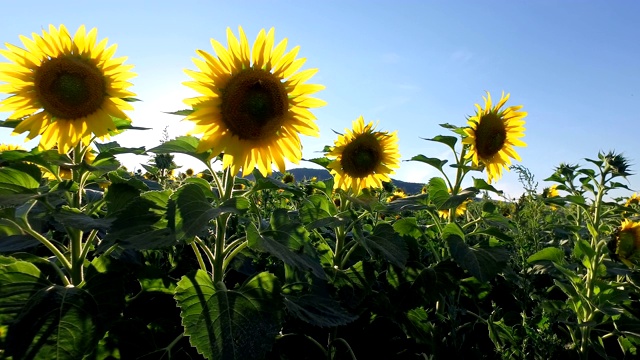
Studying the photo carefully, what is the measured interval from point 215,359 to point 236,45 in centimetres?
155

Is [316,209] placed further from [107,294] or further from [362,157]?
[107,294]

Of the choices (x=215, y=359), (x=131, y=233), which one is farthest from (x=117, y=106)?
(x=215, y=359)

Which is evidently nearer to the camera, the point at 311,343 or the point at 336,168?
the point at 311,343

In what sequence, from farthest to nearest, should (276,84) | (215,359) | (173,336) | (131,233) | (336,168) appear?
(336,168)
(276,84)
(173,336)
(131,233)
(215,359)

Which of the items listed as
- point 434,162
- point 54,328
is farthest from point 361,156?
point 54,328

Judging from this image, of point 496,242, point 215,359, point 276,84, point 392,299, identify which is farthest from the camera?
point 496,242

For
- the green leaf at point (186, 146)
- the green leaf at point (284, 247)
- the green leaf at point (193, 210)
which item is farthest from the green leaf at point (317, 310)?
the green leaf at point (186, 146)

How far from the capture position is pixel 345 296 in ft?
8.91

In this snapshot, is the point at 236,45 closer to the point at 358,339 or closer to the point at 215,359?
the point at 215,359

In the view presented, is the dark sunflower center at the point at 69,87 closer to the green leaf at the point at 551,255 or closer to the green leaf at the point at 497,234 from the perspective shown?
the green leaf at the point at 497,234

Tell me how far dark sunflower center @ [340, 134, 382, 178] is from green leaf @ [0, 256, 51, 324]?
92.5 inches

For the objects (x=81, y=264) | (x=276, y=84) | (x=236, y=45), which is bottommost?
(x=81, y=264)

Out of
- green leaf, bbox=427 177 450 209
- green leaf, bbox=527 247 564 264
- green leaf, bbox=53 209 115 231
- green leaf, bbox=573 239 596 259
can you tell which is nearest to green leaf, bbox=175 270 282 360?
green leaf, bbox=53 209 115 231

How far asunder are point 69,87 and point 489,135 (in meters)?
2.98
